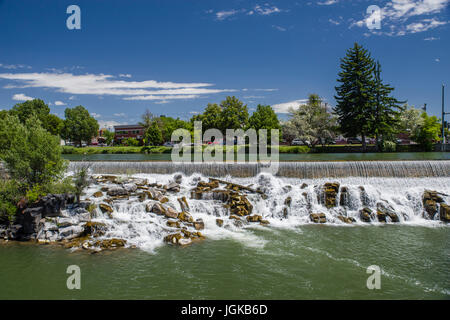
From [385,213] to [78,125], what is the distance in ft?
233

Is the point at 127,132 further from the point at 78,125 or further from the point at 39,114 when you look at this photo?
the point at 39,114

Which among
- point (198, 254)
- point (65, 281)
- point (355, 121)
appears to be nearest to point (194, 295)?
point (198, 254)

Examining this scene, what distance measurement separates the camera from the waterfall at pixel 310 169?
19.0m

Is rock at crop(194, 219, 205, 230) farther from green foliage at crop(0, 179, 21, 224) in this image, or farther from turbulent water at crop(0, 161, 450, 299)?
green foliage at crop(0, 179, 21, 224)

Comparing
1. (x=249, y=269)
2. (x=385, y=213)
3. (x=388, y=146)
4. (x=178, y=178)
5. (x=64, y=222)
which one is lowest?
(x=249, y=269)

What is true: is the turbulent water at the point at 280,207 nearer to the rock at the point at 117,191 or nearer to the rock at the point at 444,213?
the rock at the point at 444,213

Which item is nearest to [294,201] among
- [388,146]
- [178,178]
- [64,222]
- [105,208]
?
[178,178]

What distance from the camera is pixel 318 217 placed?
15.6 meters

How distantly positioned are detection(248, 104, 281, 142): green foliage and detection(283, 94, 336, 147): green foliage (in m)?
4.46

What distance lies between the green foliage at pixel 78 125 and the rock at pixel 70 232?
210 ft

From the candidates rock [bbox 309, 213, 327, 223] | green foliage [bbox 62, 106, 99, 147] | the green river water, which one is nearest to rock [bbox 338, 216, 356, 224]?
rock [bbox 309, 213, 327, 223]

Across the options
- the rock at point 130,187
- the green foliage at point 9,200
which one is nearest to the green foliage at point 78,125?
A: the rock at point 130,187

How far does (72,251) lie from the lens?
38.0 ft
